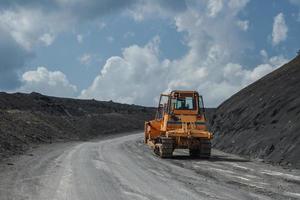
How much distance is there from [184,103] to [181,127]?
4.98ft

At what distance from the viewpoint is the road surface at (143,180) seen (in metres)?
13.6

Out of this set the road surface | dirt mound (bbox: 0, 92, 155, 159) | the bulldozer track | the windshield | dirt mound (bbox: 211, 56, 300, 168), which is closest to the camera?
the road surface

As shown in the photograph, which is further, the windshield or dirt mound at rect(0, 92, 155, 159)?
dirt mound at rect(0, 92, 155, 159)

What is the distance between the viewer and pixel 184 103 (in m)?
28.2

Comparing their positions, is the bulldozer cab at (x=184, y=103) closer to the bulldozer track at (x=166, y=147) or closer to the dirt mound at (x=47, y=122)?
the bulldozer track at (x=166, y=147)

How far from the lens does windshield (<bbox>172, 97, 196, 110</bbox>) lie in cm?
2797

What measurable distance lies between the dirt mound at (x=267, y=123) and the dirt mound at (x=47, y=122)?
12859 mm

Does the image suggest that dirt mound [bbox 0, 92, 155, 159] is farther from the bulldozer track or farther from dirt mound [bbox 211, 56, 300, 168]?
dirt mound [bbox 211, 56, 300, 168]

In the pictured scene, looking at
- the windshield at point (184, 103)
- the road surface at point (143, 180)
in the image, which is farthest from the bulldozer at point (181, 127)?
the road surface at point (143, 180)

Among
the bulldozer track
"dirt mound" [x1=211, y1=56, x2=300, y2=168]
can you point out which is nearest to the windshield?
the bulldozer track

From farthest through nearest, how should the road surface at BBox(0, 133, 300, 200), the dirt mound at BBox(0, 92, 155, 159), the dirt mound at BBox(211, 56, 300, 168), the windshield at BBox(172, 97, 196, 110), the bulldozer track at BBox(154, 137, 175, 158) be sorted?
the dirt mound at BBox(0, 92, 155, 159)
the windshield at BBox(172, 97, 196, 110)
the bulldozer track at BBox(154, 137, 175, 158)
the dirt mound at BBox(211, 56, 300, 168)
the road surface at BBox(0, 133, 300, 200)

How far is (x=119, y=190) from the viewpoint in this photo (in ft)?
46.8

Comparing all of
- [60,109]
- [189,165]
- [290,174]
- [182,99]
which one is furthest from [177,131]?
[60,109]

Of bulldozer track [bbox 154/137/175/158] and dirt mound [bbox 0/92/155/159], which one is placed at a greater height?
dirt mound [bbox 0/92/155/159]
